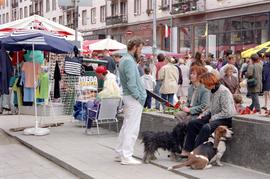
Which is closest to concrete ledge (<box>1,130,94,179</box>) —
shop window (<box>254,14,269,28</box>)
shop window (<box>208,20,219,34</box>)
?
shop window (<box>254,14,269,28</box>)

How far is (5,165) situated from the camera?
923cm

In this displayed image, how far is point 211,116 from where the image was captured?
8.44 meters

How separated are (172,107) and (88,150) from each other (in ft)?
6.16

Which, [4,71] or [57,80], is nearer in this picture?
[4,71]

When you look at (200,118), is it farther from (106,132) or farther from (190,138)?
(106,132)

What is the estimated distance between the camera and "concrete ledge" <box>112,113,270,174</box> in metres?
Answer: 7.60

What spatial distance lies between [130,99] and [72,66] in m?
5.08

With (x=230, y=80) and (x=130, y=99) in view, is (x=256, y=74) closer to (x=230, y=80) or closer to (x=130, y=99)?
(x=230, y=80)

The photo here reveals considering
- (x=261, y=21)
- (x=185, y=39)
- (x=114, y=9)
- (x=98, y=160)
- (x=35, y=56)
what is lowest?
(x=98, y=160)

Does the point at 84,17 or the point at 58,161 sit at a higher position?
the point at 84,17

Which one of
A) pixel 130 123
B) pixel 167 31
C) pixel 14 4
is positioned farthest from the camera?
pixel 14 4

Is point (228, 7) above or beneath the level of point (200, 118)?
above

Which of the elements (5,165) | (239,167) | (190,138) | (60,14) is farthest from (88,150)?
(60,14)

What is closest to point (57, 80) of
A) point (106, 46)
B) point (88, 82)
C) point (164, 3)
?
point (88, 82)
